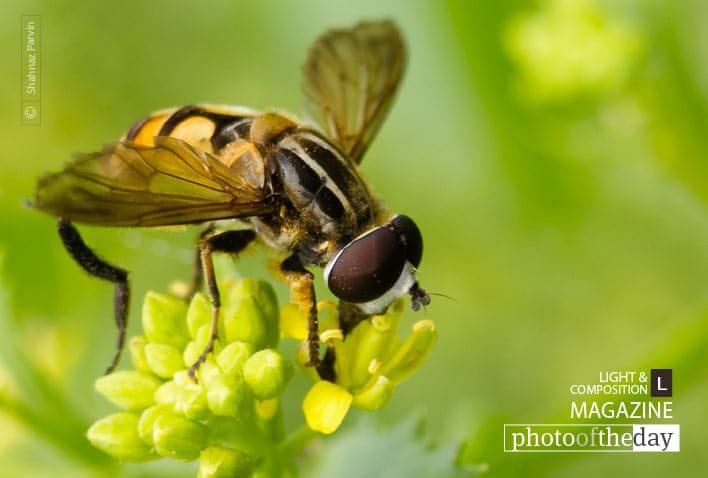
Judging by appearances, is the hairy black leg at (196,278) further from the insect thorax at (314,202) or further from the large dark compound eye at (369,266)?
the large dark compound eye at (369,266)

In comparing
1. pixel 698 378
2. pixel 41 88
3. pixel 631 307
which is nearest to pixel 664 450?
pixel 698 378

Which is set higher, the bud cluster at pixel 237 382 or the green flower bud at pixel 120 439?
the bud cluster at pixel 237 382

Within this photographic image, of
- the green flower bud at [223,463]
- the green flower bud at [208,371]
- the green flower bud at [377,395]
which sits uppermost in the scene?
the green flower bud at [208,371]

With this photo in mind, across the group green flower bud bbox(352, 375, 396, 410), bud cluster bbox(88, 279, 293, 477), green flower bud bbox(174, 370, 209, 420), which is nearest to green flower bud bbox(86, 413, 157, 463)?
bud cluster bbox(88, 279, 293, 477)

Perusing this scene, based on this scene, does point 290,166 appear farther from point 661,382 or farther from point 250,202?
point 661,382

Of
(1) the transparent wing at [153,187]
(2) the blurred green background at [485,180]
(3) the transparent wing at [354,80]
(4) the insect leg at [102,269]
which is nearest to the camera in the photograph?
(1) the transparent wing at [153,187]

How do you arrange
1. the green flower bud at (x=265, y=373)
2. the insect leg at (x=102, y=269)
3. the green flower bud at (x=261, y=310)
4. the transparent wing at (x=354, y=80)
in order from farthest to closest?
the transparent wing at (x=354, y=80) < the insect leg at (x=102, y=269) < the green flower bud at (x=261, y=310) < the green flower bud at (x=265, y=373)

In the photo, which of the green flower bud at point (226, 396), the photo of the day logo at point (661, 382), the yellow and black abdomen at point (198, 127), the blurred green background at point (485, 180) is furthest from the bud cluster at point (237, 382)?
the photo of the day logo at point (661, 382)

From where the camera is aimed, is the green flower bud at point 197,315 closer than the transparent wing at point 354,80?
Yes
